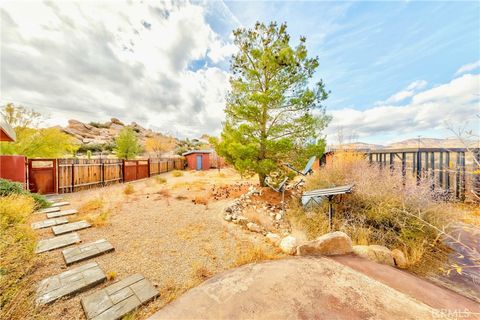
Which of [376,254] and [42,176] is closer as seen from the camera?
[376,254]

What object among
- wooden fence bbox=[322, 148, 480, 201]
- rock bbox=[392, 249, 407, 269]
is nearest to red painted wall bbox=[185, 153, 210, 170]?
wooden fence bbox=[322, 148, 480, 201]

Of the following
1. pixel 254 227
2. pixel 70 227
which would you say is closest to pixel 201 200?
pixel 254 227

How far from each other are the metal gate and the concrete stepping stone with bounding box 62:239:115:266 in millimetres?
6627

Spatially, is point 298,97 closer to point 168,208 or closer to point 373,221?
point 373,221

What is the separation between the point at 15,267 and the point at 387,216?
240 inches

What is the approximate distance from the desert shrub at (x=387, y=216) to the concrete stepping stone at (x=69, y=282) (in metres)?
3.69

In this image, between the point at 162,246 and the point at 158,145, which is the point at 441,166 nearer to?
the point at 162,246

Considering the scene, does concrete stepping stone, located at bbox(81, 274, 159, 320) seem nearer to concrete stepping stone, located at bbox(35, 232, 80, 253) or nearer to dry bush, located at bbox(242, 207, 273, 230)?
concrete stepping stone, located at bbox(35, 232, 80, 253)

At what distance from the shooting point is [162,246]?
312cm

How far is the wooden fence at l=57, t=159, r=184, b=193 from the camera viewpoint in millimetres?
7491

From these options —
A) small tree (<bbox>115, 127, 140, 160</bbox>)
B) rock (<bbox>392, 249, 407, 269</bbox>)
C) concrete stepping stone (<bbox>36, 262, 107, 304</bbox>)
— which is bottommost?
rock (<bbox>392, 249, 407, 269</bbox>)

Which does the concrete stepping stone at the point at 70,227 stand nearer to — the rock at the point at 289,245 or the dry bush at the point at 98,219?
the dry bush at the point at 98,219

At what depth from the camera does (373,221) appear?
11.6 feet

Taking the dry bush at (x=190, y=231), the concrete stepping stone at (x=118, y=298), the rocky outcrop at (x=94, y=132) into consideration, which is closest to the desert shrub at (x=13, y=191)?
the dry bush at (x=190, y=231)
